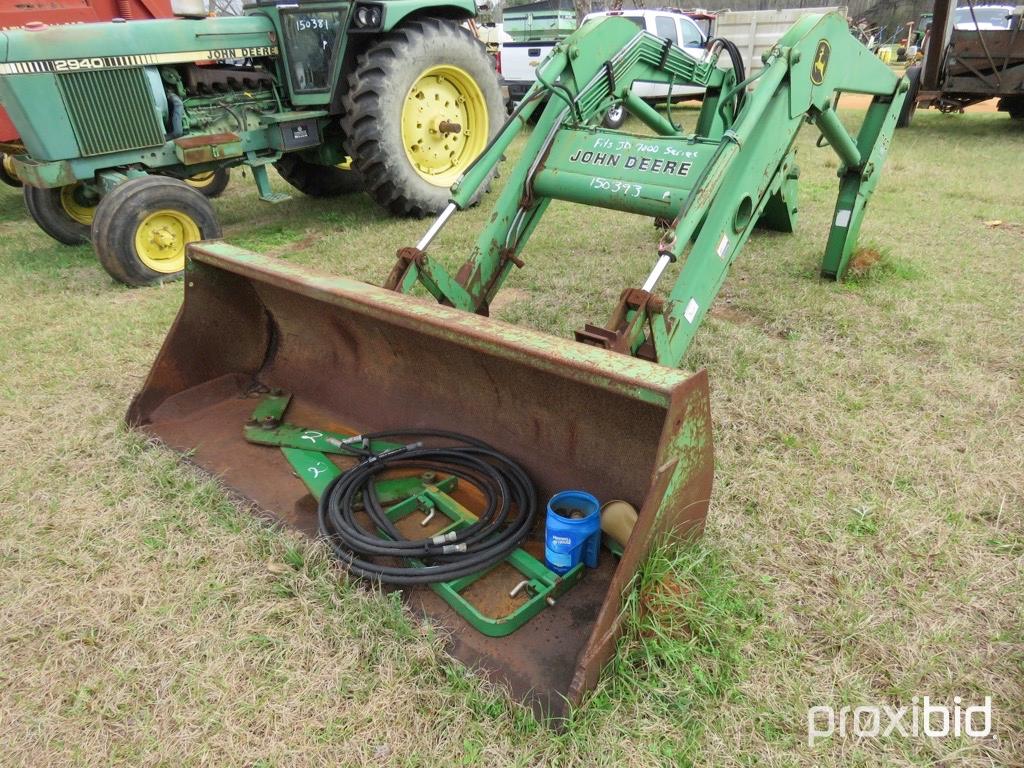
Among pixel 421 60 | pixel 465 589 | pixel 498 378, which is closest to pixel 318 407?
pixel 498 378

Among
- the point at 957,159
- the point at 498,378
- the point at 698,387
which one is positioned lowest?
the point at 957,159

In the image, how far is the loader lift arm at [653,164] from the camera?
2430 millimetres

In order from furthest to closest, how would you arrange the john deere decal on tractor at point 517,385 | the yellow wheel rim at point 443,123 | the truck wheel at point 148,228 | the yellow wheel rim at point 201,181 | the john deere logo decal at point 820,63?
the yellow wheel rim at point 201,181 < the yellow wheel rim at point 443,123 < the truck wheel at point 148,228 < the john deere logo decal at point 820,63 < the john deere decal on tractor at point 517,385

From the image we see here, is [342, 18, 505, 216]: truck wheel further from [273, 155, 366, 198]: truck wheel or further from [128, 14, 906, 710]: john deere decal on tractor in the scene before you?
[128, 14, 906, 710]: john deere decal on tractor

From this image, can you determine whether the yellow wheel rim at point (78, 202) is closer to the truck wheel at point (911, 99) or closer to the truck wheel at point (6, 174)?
the truck wheel at point (6, 174)

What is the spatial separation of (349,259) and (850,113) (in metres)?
9.60

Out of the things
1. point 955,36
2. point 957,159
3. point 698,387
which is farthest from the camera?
point 955,36

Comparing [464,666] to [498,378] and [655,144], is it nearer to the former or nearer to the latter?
[498,378]

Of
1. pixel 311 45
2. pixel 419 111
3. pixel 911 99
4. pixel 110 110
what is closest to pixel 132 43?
pixel 110 110

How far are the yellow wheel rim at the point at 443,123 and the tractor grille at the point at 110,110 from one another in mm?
1836

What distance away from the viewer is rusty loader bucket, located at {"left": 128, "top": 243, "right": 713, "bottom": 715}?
1773 mm

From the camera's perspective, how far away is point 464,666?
1858mm

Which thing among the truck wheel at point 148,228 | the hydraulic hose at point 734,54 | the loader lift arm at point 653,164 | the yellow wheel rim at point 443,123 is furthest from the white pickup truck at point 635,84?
the loader lift arm at point 653,164

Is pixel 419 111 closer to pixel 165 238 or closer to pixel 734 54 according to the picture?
pixel 165 238
